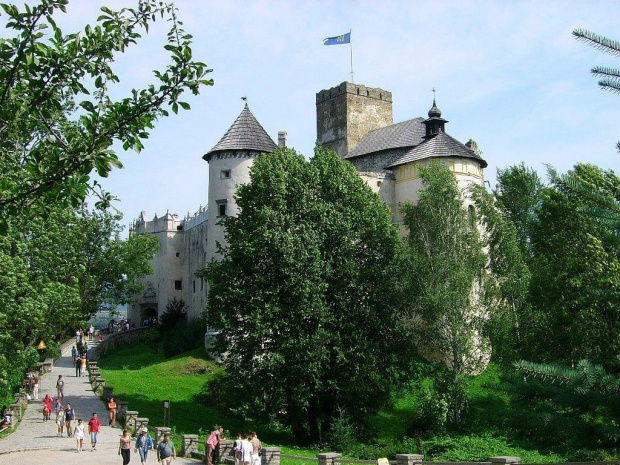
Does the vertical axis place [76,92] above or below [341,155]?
below

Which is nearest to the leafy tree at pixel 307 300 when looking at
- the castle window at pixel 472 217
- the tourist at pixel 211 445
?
the castle window at pixel 472 217

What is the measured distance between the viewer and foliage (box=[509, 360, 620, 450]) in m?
6.39

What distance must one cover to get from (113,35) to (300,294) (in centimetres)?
2071

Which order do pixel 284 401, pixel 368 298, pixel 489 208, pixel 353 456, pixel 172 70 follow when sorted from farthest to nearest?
pixel 489 208, pixel 368 298, pixel 284 401, pixel 353 456, pixel 172 70

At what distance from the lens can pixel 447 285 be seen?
34.9m

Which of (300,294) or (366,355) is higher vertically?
(300,294)

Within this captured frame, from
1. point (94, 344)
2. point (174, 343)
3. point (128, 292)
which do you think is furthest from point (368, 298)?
point (94, 344)

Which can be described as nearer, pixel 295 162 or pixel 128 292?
pixel 295 162

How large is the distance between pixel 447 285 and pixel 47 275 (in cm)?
1776

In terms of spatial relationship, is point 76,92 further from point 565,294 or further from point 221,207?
point 221,207

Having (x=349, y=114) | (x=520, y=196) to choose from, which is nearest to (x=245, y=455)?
(x=520, y=196)

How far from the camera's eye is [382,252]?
33.9 metres

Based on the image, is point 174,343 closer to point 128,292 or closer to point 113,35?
point 128,292

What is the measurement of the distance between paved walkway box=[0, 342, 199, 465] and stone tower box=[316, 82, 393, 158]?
31201mm
